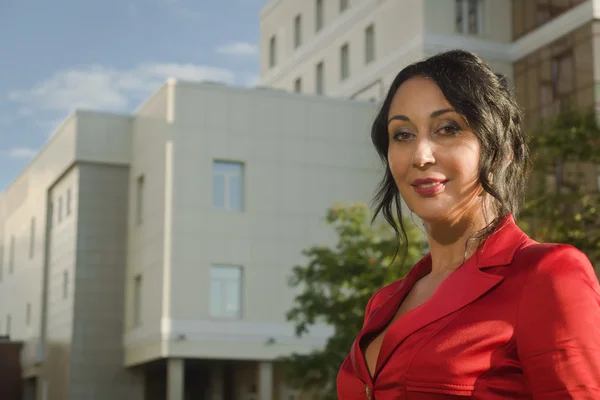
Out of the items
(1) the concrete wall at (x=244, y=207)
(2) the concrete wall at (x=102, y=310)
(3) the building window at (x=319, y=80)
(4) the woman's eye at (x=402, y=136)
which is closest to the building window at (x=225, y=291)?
(1) the concrete wall at (x=244, y=207)

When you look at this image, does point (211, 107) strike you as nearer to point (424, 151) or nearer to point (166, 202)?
point (166, 202)

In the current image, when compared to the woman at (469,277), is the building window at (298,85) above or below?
above

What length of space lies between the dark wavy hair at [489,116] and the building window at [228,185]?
37357 millimetres

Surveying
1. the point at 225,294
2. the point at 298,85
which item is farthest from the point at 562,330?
the point at 298,85

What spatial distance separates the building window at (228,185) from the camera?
4009cm

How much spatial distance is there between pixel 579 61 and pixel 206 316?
45.7 feet

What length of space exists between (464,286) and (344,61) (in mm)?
45211

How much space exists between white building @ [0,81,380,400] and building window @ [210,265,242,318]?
4 centimetres

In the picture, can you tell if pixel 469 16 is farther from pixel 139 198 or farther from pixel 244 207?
pixel 139 198

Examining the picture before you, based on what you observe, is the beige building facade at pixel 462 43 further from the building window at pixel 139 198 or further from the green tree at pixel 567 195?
the green tree at pixel 567 195

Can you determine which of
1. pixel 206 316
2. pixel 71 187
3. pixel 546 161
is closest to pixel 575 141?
pixel 546 161

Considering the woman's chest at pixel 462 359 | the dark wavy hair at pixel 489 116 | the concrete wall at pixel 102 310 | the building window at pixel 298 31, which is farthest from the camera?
the building window at pixel 298 31

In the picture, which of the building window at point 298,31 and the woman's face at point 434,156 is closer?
the woman's face at point 434,156

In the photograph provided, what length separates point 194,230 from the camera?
128 ft
